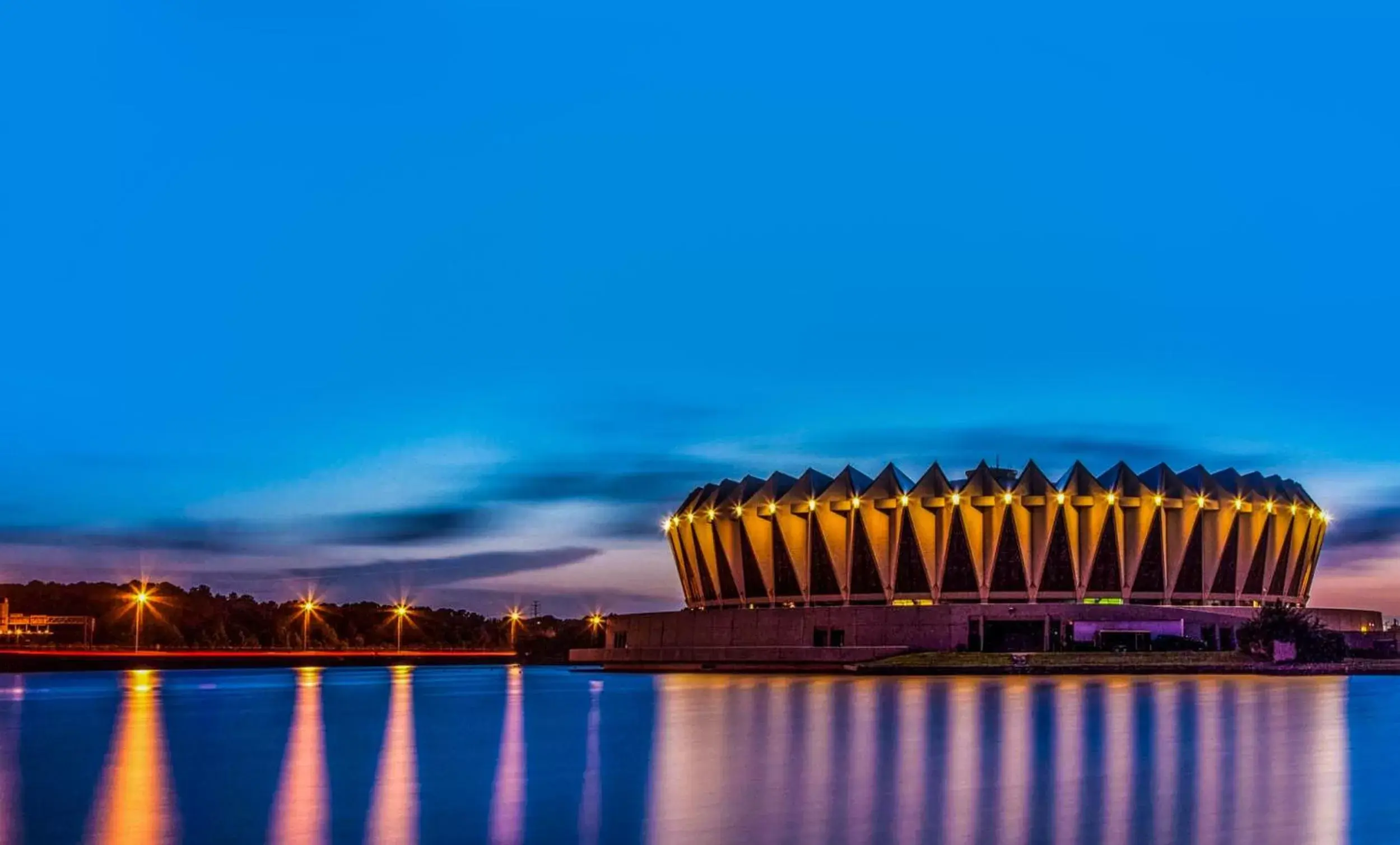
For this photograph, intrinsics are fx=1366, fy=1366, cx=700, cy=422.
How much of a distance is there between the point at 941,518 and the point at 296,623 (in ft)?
248

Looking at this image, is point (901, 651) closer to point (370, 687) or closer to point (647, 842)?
point (370, 687)

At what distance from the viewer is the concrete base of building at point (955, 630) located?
67.1 meters

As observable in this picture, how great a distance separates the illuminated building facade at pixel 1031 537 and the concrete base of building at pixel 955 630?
3568 mm

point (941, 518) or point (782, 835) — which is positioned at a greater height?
point (941, 518)

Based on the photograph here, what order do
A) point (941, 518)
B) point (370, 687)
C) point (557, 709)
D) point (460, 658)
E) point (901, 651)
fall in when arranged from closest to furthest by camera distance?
point (557, 709)
point (370, 687)
point (901, 651)
point (941, 518)
point (460, 658)

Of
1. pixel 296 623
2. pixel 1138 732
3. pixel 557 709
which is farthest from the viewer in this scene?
pixel 296 623

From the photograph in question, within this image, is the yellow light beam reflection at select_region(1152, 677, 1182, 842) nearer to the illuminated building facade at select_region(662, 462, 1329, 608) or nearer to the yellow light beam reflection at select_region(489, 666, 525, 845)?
the yellow light beam reflection at select_region(489, 666, 525, 845)

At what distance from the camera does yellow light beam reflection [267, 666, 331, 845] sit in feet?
35.9

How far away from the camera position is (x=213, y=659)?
86.4m

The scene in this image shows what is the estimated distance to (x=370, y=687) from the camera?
48062 millimetres

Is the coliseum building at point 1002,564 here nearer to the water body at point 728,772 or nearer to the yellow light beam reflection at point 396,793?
the water body at point 728,772

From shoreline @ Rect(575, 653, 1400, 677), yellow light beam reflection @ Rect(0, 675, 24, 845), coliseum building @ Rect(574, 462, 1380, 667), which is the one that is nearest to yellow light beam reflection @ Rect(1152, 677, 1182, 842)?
yellow light beam reflection @ Rect(0, 675, 24, 845)

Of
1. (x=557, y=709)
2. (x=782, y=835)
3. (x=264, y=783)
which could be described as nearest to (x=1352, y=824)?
(x=782, y=835)

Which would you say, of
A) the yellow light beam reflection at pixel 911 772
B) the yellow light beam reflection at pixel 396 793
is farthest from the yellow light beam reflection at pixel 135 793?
the yellow light beam reflection at pixel 911 772
